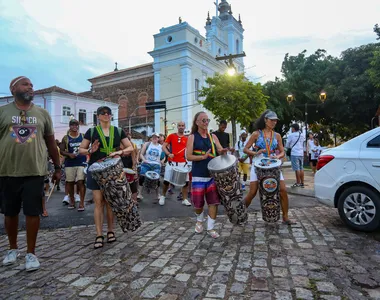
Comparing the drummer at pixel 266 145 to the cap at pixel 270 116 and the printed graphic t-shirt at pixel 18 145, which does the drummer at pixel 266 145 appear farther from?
the printed graphic t-shirt at pixel 18 145

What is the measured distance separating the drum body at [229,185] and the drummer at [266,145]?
70cm

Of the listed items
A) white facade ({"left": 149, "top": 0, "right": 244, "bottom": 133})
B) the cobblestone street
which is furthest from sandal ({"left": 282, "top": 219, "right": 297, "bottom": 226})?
white facade ({"left": 149, "top": 0, "right": 244, "bottom": 133})

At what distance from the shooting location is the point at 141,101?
4222 cm

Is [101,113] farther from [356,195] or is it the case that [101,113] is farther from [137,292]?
[356,195]

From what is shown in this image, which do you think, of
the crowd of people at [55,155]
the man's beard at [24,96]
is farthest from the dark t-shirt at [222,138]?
the man's beard at [24,96]

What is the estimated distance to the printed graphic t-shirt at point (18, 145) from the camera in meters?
3.46

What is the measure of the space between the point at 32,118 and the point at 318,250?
3.79m

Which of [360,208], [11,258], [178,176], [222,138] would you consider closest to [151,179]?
[178,176]

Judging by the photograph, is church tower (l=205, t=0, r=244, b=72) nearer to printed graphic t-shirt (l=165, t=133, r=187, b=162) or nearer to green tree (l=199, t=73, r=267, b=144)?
green tree (l=199, t=73, r=267, b=144)

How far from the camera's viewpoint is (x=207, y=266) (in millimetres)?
3396

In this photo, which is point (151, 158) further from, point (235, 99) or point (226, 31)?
point (226, 31)

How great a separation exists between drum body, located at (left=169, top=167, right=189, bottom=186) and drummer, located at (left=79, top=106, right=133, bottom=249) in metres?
2.47

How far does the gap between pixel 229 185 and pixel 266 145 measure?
1223mm

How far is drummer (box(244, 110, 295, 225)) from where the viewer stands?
5.08 metres
